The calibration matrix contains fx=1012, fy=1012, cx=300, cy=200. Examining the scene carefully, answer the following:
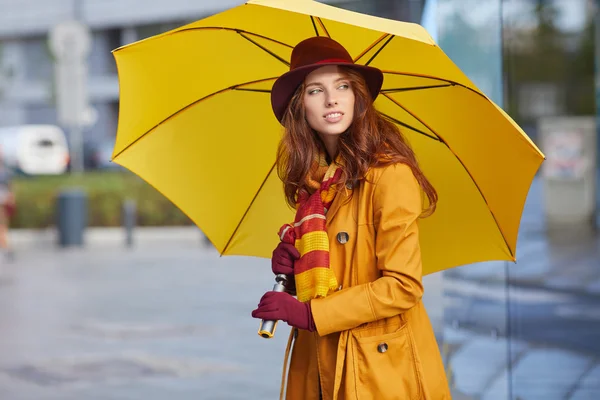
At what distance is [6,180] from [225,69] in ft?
44.1

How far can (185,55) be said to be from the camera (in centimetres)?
326

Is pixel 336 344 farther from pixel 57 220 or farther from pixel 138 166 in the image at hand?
pixel 57 220

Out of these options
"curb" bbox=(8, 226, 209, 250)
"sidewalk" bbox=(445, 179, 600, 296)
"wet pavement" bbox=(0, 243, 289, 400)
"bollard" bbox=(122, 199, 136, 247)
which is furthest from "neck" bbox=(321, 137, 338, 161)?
"bollard" bbox=(122, 199, 136, 247)

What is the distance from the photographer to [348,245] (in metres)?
2.68

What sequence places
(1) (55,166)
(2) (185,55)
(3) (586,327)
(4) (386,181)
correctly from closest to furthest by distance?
1. (4) (386,181)
2. (2) (185,55)
3. (3) (586,327)
4. (1) (55,166)

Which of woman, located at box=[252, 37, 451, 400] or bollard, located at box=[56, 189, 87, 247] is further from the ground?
bollard, located at box=[56, 189, 87, 247]

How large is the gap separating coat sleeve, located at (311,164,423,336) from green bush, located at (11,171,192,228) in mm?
19733

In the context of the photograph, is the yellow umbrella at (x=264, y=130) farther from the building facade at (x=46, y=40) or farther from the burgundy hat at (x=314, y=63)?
the building facade at (x=46, y=40)

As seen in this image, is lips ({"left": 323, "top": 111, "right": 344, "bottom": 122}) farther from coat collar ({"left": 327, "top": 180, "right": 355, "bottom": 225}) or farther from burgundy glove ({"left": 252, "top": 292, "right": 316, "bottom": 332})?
burgundy glove ({"left": 252, "top": 292, "right": 316, "bottom": 332})

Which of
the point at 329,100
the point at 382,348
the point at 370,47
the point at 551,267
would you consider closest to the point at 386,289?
the point at 382,348

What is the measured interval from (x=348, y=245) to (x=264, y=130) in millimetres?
902

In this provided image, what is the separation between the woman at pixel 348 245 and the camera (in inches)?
101

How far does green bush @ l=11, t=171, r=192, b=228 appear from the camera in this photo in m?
22.3

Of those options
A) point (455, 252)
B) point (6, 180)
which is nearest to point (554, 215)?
point (6, 180)
